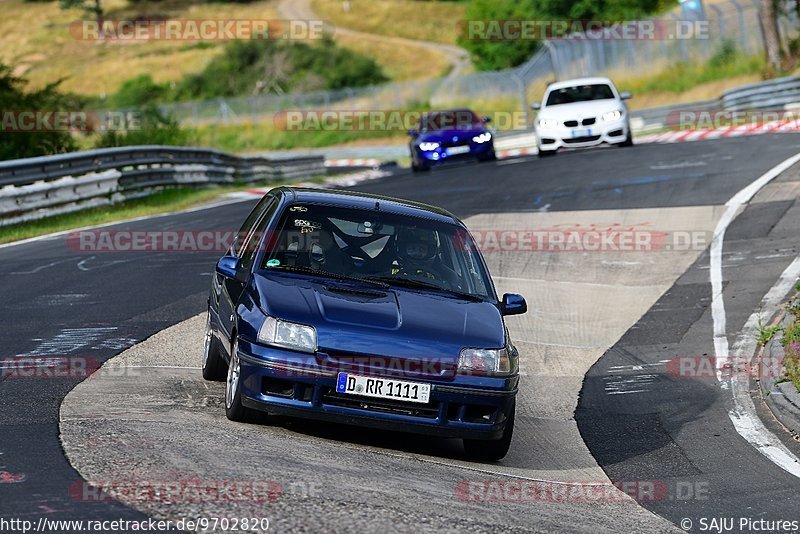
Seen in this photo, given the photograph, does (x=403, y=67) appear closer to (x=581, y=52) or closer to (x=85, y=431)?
(x=581, y=52)

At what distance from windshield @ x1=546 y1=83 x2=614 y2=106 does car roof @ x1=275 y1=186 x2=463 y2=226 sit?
20.1 metres

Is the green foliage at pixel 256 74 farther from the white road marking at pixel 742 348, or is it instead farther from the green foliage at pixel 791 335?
the green foliage at pixel 791 335

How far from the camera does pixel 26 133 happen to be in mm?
26781

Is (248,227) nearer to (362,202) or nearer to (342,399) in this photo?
(362,202)

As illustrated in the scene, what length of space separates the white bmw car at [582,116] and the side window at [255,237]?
1983 cm

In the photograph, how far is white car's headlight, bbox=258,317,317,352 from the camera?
7.43m

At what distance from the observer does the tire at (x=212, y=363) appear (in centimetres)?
910

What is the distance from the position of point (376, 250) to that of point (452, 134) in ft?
73.7

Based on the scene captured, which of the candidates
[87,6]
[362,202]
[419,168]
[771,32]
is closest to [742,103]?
[771,32]

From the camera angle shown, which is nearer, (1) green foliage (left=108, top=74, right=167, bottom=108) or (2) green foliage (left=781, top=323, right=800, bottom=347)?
(2) green foliage (left=781, top=323, right=800, bottom=347)

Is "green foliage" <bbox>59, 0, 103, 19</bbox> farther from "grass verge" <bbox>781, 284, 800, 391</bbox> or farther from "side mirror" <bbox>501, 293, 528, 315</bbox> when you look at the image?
"side mirror" <bbox>501, 293, 528, 315</bbox>

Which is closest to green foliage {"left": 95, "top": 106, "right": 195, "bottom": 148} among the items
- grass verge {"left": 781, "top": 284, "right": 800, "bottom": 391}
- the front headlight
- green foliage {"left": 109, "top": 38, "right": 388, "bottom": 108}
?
grass verge {"left": 781, "top": 284, "right": 800, "bottom": 391}

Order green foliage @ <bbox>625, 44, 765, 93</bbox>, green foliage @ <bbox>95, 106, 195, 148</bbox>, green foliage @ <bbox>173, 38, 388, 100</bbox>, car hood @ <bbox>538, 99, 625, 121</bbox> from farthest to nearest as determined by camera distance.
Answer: green foliage @ <bbox>173, 38, 388, 100</bbox> → green foliage @ <bbox>625, 44, 765, 93</bbox> → green foliage @ <bbox>95, 106, 195, 148</bbox> → car hood @ <bbox>538, 99, 625, 121</bbox>

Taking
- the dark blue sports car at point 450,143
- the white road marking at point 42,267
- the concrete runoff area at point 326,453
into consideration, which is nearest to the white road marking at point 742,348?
the concrete runoff area at point 326,453
